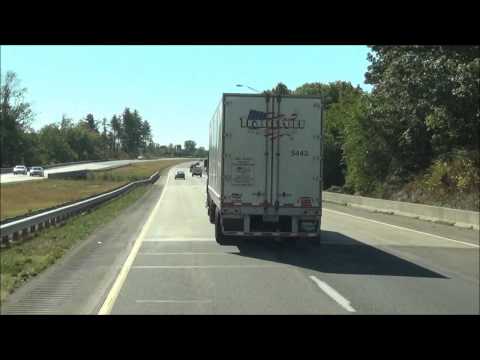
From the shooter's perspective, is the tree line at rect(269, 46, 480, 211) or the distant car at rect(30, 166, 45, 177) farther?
the tree line at rect(269, 46, 480, 211)

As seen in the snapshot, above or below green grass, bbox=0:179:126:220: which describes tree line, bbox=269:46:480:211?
above

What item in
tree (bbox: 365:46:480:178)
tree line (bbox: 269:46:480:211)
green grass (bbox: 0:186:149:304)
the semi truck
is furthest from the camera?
tree line (bbox: 269:46:480:211)

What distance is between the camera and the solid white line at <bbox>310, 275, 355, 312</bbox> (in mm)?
8875

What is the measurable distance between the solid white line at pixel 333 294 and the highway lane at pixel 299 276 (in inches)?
0.6

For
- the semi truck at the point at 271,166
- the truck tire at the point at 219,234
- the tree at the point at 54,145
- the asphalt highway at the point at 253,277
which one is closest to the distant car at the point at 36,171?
the tree at the point at 54,145

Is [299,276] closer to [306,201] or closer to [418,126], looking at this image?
[306,201]

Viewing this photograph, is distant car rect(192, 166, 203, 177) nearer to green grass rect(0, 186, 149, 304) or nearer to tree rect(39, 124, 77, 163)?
tree rect(39, 124, 77, 163)

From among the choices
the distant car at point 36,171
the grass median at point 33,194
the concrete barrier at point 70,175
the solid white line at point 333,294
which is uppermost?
the distant car at point 36,171

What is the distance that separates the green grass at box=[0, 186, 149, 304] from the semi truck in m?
4.12

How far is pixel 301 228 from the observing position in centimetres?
1545

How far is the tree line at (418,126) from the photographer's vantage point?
3006 cm

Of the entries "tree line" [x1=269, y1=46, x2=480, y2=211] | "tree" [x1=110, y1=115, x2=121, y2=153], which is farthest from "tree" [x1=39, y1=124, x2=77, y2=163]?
"tree" [x1=110, y1=115, x2=121, y2=153]

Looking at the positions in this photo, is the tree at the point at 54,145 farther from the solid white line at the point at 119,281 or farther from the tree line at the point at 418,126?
the tree line at the point at 418,126
